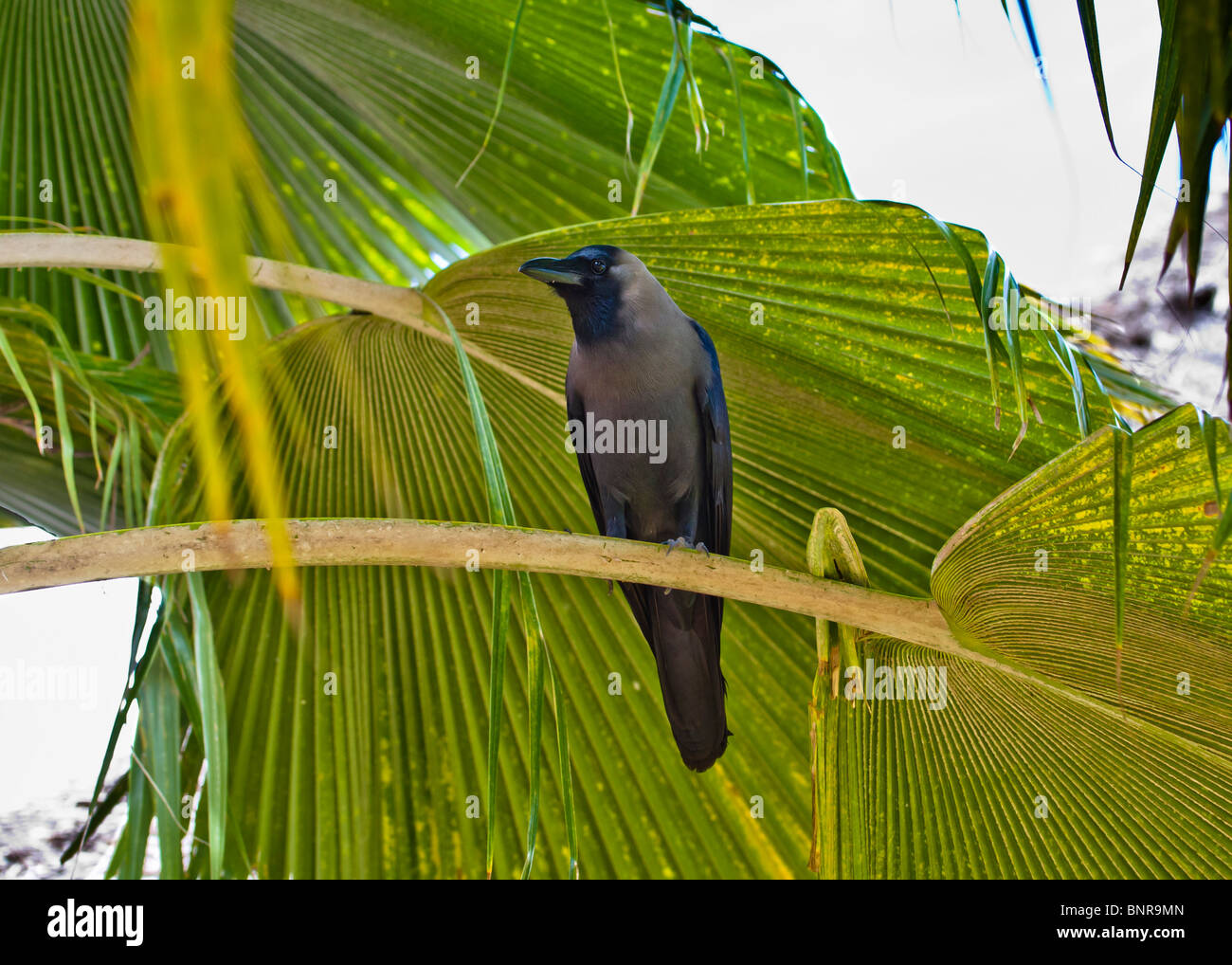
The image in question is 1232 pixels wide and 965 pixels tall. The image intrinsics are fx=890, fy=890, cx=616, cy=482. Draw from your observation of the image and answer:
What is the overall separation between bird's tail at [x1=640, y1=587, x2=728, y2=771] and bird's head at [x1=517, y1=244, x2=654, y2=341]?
1.78 ft

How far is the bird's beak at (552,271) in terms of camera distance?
161 centimetres

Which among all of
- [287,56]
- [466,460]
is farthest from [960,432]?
[287,56]

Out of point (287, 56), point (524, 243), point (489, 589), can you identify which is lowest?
point (489, 589)

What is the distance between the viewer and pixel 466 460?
175 cm

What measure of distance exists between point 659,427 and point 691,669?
537 mm

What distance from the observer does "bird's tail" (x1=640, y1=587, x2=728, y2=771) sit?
5.13ft

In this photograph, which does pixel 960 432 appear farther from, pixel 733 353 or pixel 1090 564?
pixel 733 353

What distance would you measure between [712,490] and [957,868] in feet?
2.55

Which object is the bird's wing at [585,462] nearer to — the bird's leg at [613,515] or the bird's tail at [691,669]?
the bird's leg at [613,515]

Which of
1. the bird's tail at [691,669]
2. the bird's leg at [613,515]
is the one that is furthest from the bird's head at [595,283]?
the bird's tail at [691,669]

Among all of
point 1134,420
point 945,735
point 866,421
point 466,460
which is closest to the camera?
point 945,735

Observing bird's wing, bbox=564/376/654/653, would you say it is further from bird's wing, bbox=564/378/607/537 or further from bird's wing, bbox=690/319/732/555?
bird's wing, bbox=690/319/732/555

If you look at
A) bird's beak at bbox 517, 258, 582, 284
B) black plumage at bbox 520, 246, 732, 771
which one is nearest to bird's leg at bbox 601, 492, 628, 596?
black plumage at bbox 520, 246, 732, 771

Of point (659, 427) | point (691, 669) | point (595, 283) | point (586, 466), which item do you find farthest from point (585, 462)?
point (691, 669)
